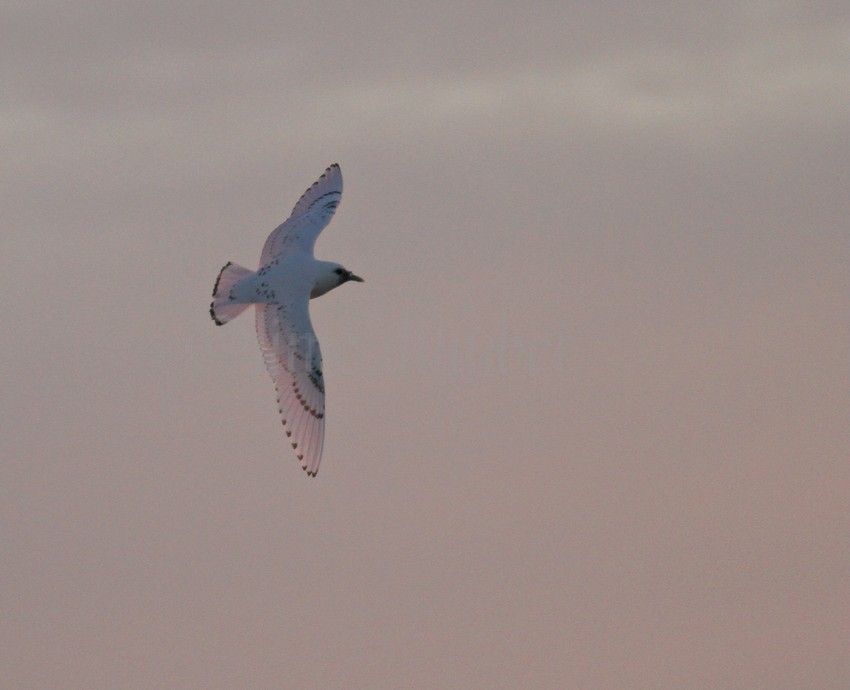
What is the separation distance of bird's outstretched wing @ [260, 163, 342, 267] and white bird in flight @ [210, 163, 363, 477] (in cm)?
111

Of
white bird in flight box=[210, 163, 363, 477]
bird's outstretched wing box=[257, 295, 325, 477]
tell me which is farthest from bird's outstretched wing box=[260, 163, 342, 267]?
bird's outstretched wing box=[257, 295, 325, 477]

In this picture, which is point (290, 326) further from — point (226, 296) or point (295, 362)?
point (226, 296)

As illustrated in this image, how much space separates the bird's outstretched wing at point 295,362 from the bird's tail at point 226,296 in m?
0.65

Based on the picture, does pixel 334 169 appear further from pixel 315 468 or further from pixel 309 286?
pixel 315 468

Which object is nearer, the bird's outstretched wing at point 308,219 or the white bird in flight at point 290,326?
the white bird in flight at point 290,326

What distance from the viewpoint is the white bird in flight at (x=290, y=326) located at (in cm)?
3731

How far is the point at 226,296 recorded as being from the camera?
3741cm

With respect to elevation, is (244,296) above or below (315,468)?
above

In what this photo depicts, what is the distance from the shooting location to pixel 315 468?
3641 cm

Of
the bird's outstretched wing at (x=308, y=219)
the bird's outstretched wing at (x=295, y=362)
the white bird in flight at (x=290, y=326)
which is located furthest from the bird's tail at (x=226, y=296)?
the bird's outstretched wing at (x=308, y=219)

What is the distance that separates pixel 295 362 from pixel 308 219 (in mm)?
4341

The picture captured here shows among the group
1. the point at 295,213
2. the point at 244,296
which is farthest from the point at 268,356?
the point at 295,213

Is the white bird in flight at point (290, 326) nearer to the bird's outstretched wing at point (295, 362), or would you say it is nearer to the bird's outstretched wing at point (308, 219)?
the bird's outstretched wing at point (295, 362)

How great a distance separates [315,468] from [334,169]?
9.04 meters
